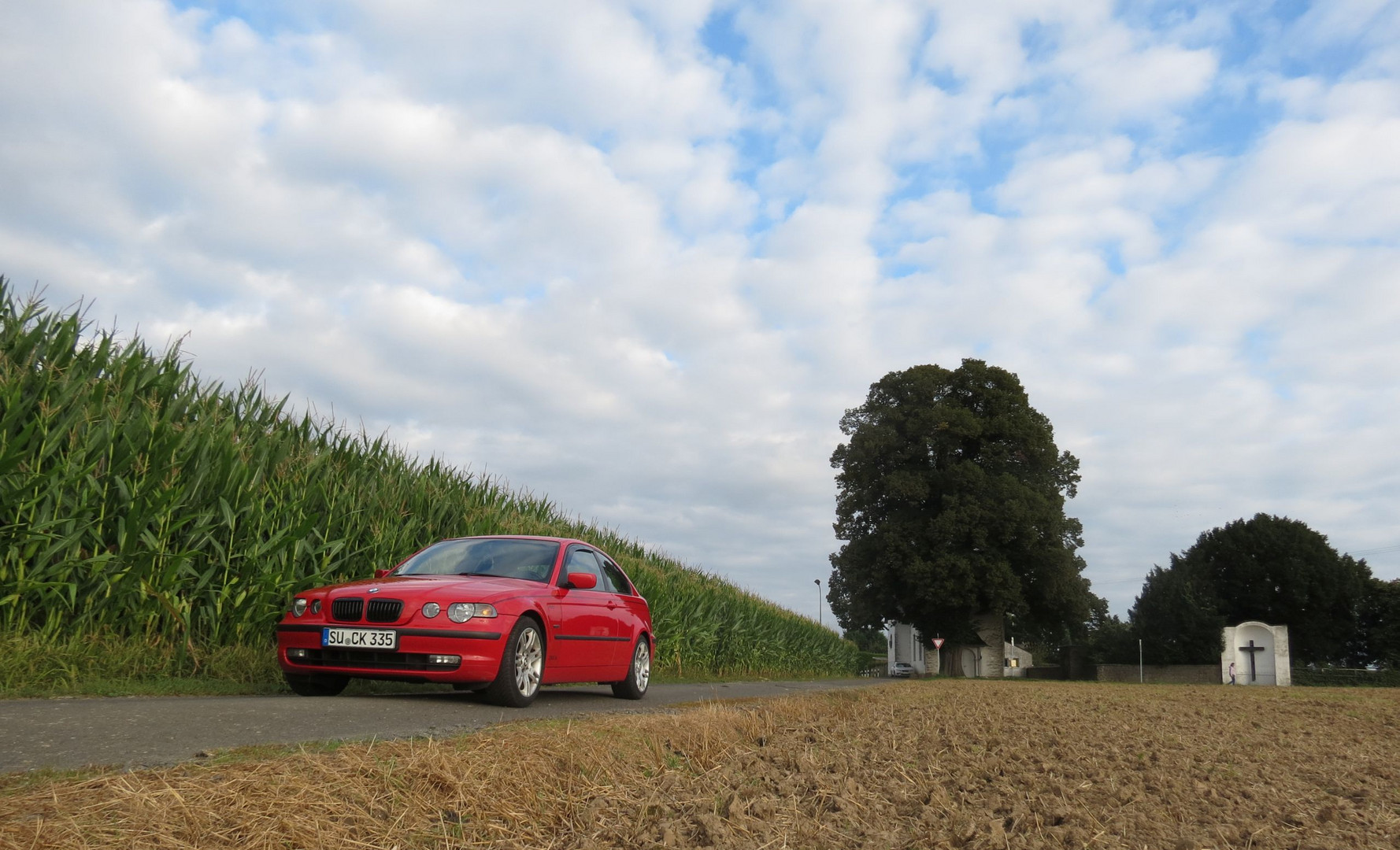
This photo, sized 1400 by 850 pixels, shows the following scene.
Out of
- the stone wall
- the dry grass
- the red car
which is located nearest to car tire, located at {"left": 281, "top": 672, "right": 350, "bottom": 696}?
the red car

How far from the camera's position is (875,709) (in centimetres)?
713

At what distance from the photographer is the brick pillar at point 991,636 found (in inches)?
1762

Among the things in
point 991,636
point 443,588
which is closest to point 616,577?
point 443,588

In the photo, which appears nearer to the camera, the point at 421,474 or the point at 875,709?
the point at 875,709

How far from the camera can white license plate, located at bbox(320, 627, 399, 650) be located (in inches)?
303

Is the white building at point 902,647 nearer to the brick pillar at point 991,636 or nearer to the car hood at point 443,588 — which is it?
the brick pillar at point 991,636

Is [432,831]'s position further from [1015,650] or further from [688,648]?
[1015,650]

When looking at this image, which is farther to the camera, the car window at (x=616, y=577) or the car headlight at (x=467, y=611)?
the car window at (x=616, y=577)

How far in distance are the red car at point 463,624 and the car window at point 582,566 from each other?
3 centimetres

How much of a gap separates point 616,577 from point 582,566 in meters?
1.12

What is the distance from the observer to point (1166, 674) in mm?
48750

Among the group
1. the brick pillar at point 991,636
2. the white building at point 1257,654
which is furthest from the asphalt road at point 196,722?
the white building at point 1257,654

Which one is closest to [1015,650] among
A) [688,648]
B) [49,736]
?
[688,648]

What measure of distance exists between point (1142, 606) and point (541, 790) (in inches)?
2372
